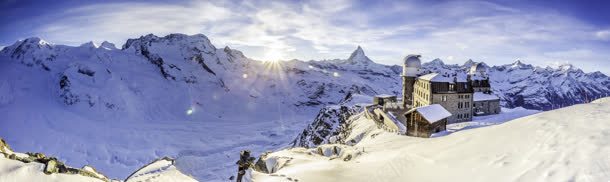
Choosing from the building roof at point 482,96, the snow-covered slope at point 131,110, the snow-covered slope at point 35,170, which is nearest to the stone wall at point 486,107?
the building roof at point 482,96

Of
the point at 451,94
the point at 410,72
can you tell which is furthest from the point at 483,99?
the point at 410,72

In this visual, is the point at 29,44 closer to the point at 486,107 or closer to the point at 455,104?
the point at 455,104

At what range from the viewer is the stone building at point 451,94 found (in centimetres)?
5494

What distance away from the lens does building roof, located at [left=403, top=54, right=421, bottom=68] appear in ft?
211

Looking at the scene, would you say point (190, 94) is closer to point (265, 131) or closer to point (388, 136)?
point (265, 131)

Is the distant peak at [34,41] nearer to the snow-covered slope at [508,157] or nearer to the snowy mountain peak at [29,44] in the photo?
the snowy mountain peak at [29,44]

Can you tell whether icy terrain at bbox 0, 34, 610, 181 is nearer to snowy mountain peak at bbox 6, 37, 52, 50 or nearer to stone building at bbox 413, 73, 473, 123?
snowy mountain peak at bbox 6, 37, 52, 50

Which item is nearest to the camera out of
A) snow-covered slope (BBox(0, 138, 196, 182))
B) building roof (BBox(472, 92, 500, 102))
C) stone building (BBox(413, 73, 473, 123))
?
snow-covered slope (BBox(0, 138, 196, 182))

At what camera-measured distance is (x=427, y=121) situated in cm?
3919

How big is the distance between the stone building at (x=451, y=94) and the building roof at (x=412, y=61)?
25.7ft

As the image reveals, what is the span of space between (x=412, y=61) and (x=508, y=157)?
4680 centimetres

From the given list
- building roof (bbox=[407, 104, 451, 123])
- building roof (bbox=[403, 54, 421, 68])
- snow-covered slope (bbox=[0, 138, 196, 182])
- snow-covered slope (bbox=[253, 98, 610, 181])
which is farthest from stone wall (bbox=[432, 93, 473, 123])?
snow-covered slope (bbox=[0, 138, 196, 182])

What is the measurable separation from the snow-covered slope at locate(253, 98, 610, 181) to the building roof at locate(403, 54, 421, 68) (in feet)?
119

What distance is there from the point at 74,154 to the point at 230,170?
47.4 metres
